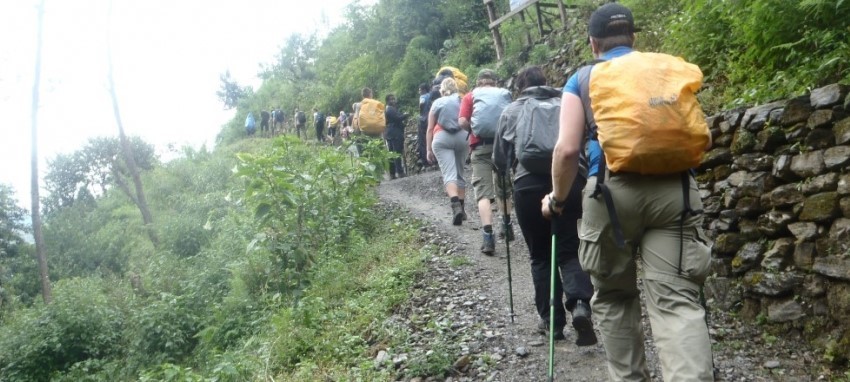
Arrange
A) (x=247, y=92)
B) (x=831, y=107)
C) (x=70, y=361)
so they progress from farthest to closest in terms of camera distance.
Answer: (x=247, y=92), (x=70, y=361), (x=831, y=107)

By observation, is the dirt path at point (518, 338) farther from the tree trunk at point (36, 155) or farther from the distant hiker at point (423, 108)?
the tree trunk at point (36, 155)

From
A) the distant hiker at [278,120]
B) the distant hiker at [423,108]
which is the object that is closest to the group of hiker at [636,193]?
the distant hiker at [423,108]

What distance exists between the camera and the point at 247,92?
55.5 metres

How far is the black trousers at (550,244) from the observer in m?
4.33

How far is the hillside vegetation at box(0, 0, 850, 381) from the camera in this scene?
18.4ft

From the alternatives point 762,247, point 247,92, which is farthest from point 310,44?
point 762,247

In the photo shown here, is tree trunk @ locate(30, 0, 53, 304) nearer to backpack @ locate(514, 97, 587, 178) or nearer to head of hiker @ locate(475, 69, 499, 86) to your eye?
head of hiker @ locate(475, 69, 499, 86)

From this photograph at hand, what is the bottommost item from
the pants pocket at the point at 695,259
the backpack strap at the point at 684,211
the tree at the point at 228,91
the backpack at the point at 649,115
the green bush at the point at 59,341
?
the green bush at the point at 59,341

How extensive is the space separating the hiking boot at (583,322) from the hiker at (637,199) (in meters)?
1.15

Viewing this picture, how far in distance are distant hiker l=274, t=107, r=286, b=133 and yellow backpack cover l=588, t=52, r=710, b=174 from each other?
3546 centimetres

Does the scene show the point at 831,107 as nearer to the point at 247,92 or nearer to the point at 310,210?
the point at 310,210

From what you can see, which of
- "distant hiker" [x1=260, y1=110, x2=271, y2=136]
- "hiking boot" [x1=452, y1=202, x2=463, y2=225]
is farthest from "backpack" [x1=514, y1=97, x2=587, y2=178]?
"distant hiker" [x1=260, y1=110, x2=271, y2=136]

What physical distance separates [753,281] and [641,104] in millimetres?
3010

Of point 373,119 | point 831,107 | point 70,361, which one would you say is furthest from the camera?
point 373,119
